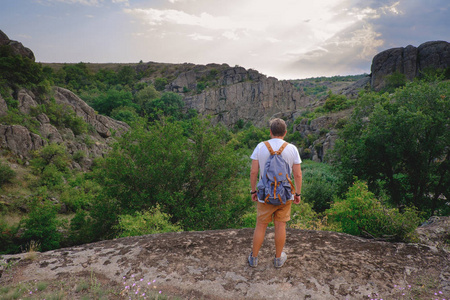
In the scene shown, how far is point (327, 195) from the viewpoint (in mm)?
19719

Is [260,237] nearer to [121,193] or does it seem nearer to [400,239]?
[400,239]

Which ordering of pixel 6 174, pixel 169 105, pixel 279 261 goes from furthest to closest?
pixel 169 105
pixel 6 174
pixel 279 261

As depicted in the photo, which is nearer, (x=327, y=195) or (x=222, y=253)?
(x=222, y=253)

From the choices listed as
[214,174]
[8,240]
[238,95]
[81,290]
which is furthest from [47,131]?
[238,95]

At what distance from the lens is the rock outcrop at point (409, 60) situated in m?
50.9

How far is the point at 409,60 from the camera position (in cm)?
5462

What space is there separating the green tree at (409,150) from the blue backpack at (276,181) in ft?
40.4

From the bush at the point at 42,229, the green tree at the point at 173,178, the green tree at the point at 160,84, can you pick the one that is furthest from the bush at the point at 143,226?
the green tree at the point at 160,84

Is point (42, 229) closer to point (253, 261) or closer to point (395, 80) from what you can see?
point (253, 261)

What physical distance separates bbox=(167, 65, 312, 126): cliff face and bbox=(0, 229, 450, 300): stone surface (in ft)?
264

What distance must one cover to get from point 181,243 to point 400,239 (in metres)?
4.17

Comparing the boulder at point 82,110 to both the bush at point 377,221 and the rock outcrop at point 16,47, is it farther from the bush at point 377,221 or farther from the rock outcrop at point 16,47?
the bush at point 377,221

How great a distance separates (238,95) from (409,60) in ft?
165

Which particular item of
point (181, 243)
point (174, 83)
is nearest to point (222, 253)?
point (181, 243)
